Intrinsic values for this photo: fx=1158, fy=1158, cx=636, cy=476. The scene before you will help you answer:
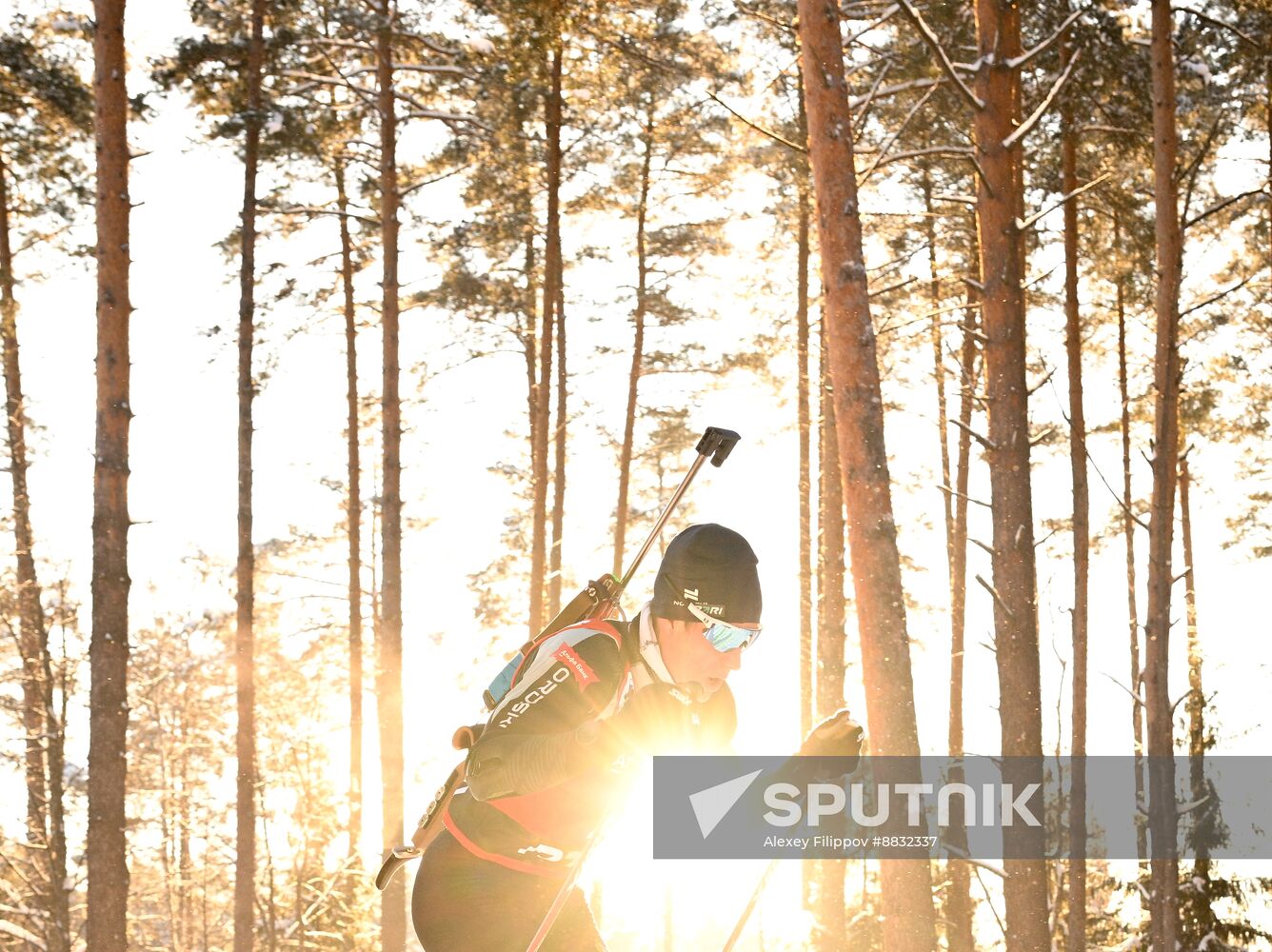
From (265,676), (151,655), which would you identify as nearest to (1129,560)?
(265,676)

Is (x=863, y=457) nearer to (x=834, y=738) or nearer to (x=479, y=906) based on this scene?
(x=834, y=738)

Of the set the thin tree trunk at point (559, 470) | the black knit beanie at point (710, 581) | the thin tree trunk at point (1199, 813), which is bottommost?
the thin tree trunk at point (1199, 813)

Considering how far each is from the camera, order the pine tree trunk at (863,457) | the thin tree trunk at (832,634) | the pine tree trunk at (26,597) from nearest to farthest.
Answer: the pine tree trunk at (863,457) < the pine tree trunk at (26,597) < the thin tree trunk at (832,634)

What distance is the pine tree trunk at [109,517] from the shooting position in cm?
988

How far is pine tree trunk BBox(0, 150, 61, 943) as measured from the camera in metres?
15.0

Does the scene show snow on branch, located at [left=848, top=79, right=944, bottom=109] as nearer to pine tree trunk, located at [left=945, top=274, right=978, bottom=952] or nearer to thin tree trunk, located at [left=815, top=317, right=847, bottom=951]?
thin tree trunk, located at [left=815, top=317, right=847, bottom=951]

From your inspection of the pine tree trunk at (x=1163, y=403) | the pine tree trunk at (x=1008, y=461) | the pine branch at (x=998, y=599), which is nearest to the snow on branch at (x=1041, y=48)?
the pine tree trunk at (x=1008, y=461)

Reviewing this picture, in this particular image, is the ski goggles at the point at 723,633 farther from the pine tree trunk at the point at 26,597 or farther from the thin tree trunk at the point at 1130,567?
the thin tree trunk at the point at 1130,567

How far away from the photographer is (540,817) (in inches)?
136

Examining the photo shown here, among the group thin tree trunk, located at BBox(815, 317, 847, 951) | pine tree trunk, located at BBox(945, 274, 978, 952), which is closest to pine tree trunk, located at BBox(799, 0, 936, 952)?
thin tree trunk, located at BBox(815, 317, 847, 951)

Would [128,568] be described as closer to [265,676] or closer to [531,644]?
[531,644]

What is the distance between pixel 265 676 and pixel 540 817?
64.8 feet

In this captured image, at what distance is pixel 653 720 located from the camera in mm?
3340

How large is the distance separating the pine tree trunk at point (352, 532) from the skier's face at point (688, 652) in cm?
1652
